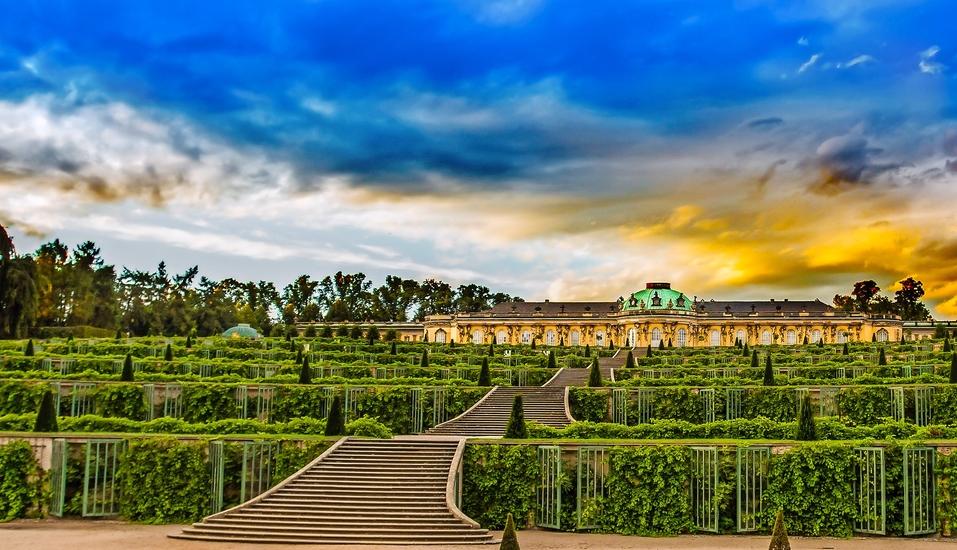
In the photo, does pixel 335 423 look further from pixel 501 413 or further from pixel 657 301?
pixel 657 301

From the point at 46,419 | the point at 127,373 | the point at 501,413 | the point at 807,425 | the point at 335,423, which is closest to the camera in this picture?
the point at 807,425

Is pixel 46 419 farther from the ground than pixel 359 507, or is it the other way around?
pixel 46 419

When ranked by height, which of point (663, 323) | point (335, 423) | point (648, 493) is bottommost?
point (648, 493)

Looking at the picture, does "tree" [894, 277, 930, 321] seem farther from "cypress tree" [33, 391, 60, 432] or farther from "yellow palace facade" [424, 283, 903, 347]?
"cypress tree" [33, 391, 60, 432]

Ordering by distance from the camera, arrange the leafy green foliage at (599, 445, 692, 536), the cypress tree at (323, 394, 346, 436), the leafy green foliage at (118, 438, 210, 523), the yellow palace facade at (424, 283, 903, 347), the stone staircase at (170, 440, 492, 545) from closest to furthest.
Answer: the stone staircase at (170, 440, 492, 545) < the leafy green foliage at (599, 445, 692, 536) < the leafy green foliage at (118, 438, 210, 523) < the cypress tree at (323, 394, 346, 436) < the yellow palace facade at (424, 283, 903, 347)

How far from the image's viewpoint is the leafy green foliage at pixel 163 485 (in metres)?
20.6

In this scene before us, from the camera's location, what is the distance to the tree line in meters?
61.5

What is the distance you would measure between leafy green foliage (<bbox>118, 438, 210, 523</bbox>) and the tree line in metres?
37.8

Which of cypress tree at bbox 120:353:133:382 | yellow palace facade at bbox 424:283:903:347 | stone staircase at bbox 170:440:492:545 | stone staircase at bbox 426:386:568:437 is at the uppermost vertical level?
yellow palace facade at bbox 424:283:903:347

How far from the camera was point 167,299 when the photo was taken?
318 ft

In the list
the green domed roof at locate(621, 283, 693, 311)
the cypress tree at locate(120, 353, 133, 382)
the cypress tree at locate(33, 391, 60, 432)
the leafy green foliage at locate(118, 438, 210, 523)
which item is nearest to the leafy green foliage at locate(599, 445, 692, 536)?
the leafy green foliage at locate(118, 438, 210, 523)

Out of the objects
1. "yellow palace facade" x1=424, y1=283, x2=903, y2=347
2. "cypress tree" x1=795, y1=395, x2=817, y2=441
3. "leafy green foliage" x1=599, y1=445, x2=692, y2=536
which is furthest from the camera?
"yellow palace facade" x1=424, y1=283, x2=903, y2=347

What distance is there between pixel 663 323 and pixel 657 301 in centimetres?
426

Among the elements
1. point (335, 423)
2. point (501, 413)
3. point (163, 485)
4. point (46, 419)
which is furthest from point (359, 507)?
point (501, 413)
